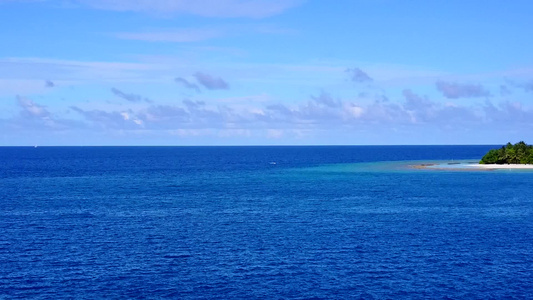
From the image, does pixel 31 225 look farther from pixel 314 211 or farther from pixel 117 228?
pixel 314 211

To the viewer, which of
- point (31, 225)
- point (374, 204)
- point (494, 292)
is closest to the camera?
point (494, 292)

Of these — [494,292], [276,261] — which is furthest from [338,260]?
[494,292]

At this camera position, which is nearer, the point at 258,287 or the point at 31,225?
the point at 258,287

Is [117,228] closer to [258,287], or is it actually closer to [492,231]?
[258,287]

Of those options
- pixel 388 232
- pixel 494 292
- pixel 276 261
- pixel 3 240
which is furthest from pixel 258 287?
pixel 3 240

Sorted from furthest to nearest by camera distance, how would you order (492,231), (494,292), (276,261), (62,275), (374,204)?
(374,204) < (492,231) < (276,261) < (62,275) < (494,292)

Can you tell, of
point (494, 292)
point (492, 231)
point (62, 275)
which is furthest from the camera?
point (492, 231)
